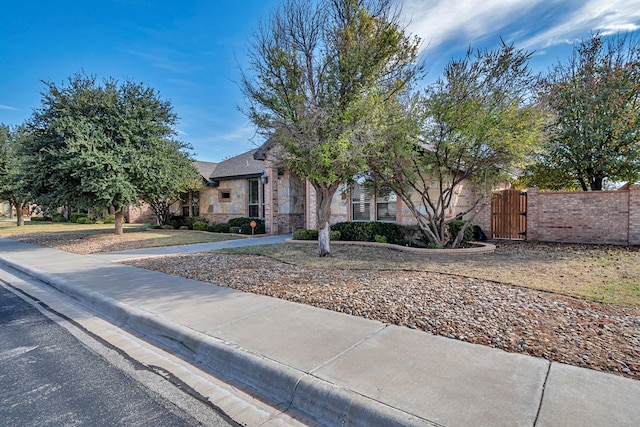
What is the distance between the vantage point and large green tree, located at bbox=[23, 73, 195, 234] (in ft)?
43.5

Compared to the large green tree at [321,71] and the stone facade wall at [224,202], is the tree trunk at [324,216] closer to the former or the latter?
the large green tree at [321,71]

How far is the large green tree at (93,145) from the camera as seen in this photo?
522 inches

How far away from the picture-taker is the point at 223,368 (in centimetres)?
375

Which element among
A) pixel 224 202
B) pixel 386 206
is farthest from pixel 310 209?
pixel 224 202

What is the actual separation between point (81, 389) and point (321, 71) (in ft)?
26.8

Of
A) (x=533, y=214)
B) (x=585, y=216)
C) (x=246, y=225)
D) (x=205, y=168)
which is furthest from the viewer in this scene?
(x=205, y=168)

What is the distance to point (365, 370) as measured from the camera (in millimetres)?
Result: 3320

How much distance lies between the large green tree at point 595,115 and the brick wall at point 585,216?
4.75 ft

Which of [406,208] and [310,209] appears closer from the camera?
[406,208]

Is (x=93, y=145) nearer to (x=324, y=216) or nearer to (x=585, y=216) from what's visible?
(x=324, y=216)

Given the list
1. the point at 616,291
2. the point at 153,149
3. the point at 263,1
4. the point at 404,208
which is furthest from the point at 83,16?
the point at 616,291

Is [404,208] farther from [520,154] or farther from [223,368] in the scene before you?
[223,368]

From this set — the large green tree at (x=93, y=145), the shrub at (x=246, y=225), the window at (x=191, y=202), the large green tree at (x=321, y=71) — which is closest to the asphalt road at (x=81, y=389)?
the large green tree at (x=321, y=71)

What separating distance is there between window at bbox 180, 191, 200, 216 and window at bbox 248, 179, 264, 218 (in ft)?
17.1
